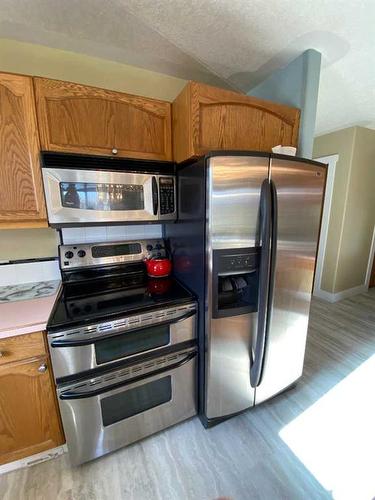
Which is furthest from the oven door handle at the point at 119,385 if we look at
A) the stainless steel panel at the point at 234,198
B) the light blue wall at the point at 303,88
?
the light blue wall at the point at 303,88

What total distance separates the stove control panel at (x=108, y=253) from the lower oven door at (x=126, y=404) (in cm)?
78

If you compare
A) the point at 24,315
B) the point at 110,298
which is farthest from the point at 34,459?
the point at 110,298

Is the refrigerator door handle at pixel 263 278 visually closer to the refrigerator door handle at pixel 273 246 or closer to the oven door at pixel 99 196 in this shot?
the refrigerator door handle at pixel 273 246

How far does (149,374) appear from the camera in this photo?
1.29m

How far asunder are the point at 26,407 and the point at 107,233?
1.14 metres

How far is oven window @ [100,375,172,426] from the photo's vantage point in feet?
4.08

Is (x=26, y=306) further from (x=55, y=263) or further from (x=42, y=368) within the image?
(x=55, y=263)

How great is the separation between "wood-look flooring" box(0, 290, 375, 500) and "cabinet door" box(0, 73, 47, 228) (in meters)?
1.44

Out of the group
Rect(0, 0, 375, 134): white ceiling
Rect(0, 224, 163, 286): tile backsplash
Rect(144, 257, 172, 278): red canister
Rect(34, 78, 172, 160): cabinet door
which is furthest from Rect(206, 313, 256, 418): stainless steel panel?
Rect(0, 0, 375, 134): white ceiling

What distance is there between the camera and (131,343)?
123 cm

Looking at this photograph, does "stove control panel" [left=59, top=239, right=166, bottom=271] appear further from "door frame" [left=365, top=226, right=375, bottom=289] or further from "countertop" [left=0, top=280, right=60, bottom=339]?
"door frame" [left=365, top=226, right=375, bottom=289]

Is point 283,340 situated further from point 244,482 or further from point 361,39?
point 361,39

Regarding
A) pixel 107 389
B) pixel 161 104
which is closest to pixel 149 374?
pixel 107 389

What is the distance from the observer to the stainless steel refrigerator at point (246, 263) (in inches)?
45.0
